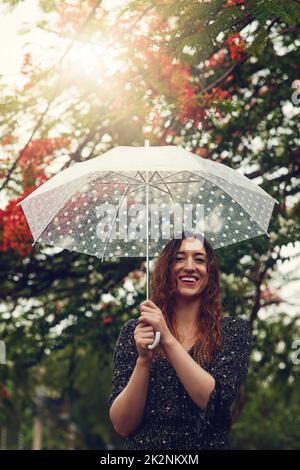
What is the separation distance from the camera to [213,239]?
14.7ft

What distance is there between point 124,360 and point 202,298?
1.75 feet

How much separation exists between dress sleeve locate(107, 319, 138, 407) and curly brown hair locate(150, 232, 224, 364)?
13 cm

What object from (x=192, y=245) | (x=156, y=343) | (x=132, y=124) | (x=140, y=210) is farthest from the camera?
(x=132, y=124)

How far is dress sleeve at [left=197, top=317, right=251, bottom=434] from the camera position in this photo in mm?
3320

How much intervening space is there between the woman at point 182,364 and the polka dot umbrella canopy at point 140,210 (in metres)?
0.63

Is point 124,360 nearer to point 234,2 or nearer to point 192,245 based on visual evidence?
point 192,245

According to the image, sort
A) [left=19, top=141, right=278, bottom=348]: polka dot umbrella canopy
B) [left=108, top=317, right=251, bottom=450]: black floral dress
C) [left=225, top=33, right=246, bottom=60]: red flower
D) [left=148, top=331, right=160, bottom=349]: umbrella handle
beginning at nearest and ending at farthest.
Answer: [left=148, top=331, right=160, bottom=349]: umbrella handle, [left=108, top=317, right=251, bottom=450]: black floral dress, [left=19, top=141, right=278, bottom=348]: polka dot umbrella canopy, [left=225, top=33, right=246, bottom=60]: red flower

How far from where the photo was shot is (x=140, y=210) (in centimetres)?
461

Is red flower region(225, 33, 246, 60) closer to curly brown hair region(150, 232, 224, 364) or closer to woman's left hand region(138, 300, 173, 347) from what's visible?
curly brown hair region(150, 232, 224, 364)

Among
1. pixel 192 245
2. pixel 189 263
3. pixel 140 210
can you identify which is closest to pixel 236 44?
pixel 140 210

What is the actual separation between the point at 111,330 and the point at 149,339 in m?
4.87

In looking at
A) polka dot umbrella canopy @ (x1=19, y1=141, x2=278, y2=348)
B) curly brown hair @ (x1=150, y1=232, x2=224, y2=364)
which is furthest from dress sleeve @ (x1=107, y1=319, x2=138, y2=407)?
polka dot umbrella canopy @ (x1=19, y1=141, x2=278, y2=348)
